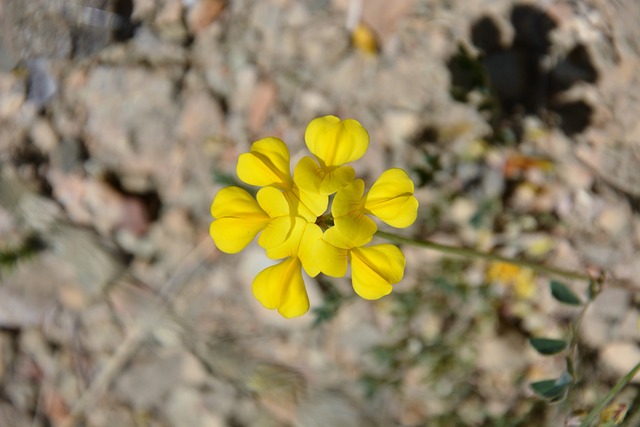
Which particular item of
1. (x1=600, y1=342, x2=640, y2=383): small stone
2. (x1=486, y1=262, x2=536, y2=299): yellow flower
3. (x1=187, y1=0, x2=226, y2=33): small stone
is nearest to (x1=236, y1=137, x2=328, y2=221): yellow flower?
(x1=486, y1=262, x2=536, y2=299): yellow flower

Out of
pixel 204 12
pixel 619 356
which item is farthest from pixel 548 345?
pixel 204 12

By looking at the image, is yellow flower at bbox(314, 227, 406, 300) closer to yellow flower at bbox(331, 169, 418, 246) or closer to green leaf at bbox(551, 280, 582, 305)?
yellow flower at bbox(331, 169, 418, 246)

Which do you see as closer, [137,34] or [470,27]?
[470,27]

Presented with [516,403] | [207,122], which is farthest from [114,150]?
[516,403]

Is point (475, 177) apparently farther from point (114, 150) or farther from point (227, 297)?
point (114, 150)

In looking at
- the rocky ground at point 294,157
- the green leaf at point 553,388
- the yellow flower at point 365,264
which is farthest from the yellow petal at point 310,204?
the rocky ground at point 294,157

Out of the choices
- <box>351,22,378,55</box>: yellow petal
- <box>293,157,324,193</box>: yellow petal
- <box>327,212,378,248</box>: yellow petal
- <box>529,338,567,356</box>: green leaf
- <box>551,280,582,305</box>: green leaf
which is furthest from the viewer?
<box>351,22,378,55</box>: yellow petal

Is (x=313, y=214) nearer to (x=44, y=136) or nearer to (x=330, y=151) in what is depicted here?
(x=330, y=151)
